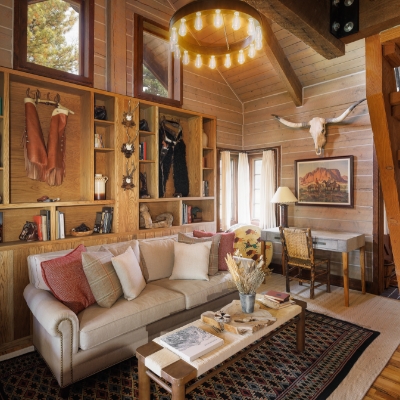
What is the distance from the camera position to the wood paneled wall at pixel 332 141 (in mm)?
3947

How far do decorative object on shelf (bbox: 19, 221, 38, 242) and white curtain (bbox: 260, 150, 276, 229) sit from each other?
3385mm

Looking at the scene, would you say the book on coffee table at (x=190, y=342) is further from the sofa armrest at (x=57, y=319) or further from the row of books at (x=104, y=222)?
the row of books at (x=104, y=222)

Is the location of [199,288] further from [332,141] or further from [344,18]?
[332,141]

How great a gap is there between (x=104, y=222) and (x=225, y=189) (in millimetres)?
2180

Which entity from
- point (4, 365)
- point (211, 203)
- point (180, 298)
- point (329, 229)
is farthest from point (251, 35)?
point (4, 365)

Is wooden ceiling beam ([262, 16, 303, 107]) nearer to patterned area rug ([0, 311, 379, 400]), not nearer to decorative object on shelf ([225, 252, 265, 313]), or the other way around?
decorative object on shelf ([225, 252, 265, 313])

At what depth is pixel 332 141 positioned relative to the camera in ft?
14.0

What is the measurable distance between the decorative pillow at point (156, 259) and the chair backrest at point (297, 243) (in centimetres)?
151

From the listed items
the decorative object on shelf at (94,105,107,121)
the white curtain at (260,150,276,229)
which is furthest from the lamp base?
the decorative object on shelf at (94,105,107,121)

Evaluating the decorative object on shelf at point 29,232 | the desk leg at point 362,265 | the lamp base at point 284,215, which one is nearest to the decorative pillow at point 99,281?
the decorative object on shelf at point 29,232

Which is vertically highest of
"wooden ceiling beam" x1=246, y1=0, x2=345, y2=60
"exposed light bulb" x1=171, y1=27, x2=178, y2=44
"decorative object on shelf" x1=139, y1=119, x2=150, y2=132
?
"exposed light bulb" x1=171, y1=27, x2=178, y2=44

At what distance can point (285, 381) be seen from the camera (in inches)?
83.4

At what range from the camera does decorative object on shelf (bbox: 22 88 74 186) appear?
286 centimetres

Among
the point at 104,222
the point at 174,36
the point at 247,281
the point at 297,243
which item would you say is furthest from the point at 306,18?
the point at 297,243
